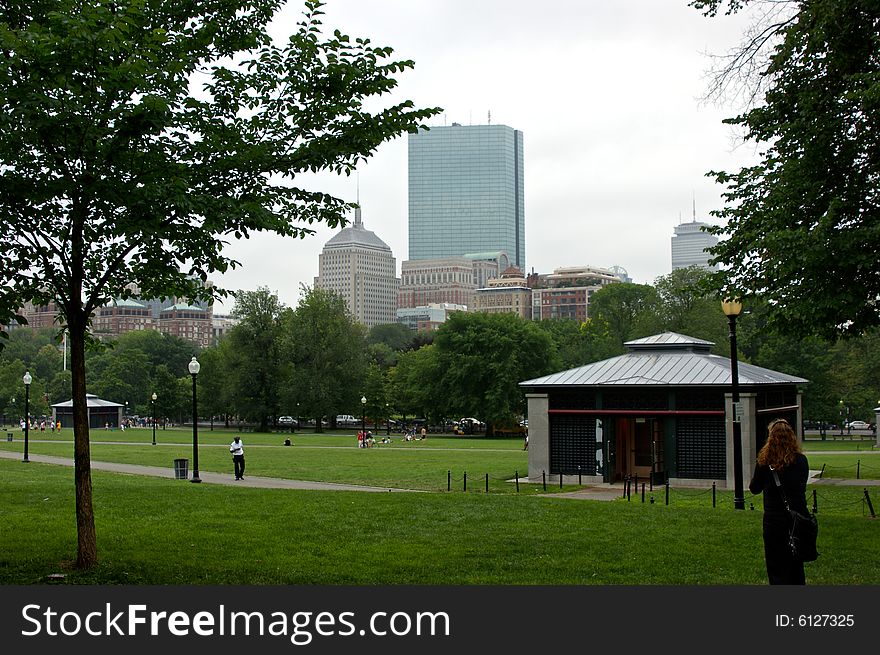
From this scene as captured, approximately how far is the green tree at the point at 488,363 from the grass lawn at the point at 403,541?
5803 cm

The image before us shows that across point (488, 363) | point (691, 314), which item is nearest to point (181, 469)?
point (488, 363)

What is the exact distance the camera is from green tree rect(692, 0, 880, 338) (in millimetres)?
16797

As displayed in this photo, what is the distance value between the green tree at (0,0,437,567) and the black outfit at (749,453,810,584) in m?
6.15

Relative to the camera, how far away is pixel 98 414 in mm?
95625

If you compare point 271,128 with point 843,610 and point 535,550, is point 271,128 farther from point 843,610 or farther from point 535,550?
point 843,610

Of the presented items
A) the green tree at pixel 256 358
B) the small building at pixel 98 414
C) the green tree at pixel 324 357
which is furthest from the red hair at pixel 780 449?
the small building at pixel 98 414

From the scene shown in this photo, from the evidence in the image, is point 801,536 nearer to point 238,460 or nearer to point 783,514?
point 783,514

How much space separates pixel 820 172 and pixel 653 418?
50.0 feet

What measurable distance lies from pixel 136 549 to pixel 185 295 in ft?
12.1

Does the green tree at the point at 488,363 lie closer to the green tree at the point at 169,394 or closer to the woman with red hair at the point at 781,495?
the green tree at the point at 169,394

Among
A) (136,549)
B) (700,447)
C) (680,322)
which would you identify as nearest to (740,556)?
(136,549)

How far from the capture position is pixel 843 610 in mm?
8422

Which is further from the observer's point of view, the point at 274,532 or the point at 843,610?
the point at 274,532

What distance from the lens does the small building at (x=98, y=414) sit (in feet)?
304
